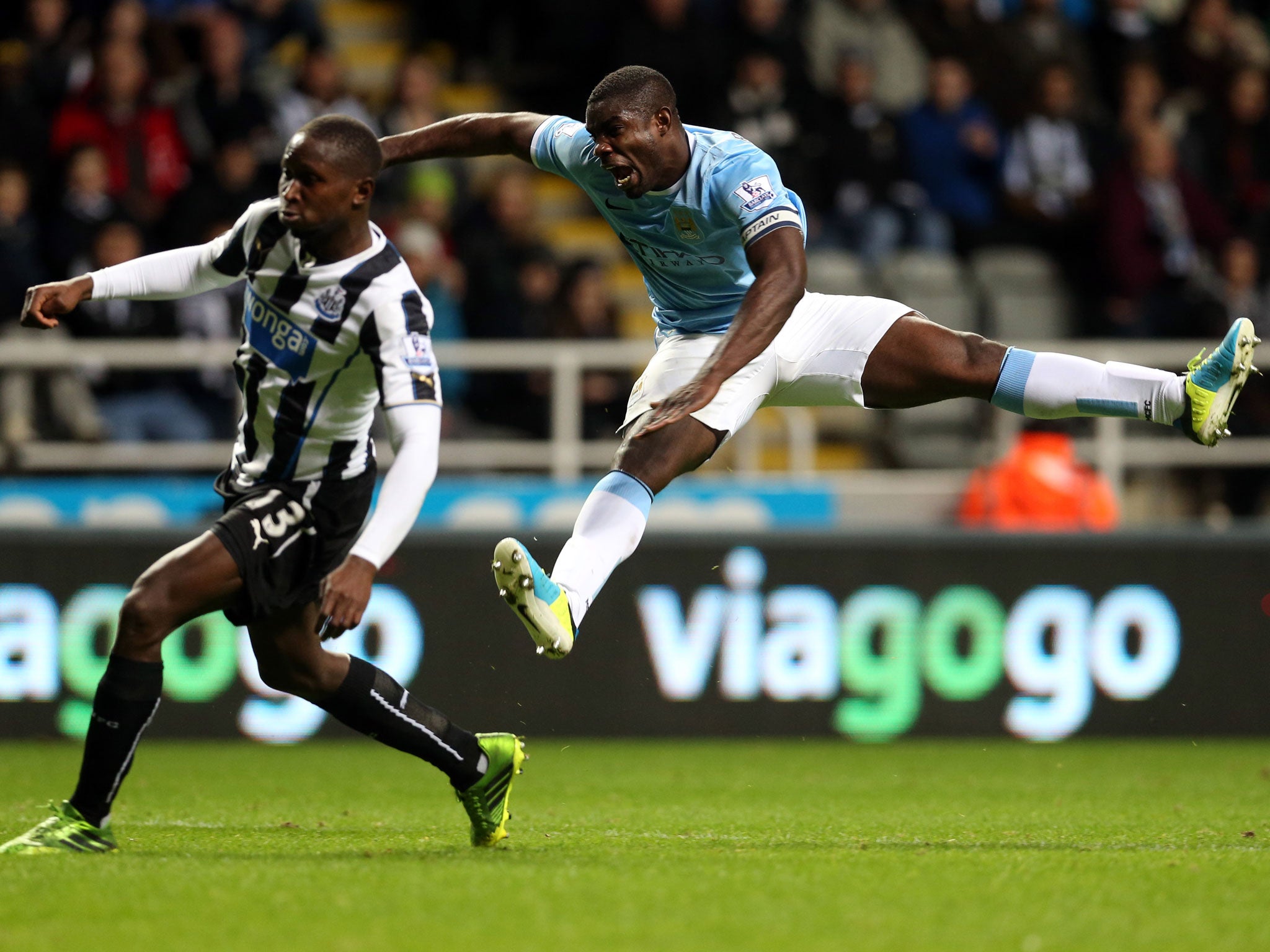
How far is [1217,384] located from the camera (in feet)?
18.8

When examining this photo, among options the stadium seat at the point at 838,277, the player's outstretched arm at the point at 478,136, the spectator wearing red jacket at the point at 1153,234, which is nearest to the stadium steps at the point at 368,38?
the stadium seat at the point at 838,277

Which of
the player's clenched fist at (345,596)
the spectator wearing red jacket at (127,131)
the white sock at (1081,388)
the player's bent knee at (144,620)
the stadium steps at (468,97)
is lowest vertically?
the player's bent knee at (144,620)

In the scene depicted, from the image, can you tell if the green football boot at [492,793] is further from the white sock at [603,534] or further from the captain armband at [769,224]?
the captain armband at [769,224]

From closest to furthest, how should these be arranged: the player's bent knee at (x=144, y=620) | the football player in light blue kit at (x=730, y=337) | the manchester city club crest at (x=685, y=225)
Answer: the player's bent knee at (x=144, y=620)
the football player in light blue kit at (x=730, y=337)
the manchester city club crest at (x=685, y=225)

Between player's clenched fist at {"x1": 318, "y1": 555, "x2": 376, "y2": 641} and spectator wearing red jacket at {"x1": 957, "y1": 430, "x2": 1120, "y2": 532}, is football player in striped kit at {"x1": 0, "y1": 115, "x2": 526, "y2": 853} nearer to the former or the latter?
player's clenched fist at {"x1": 318, "y1": 555, "x2": 376, "y2": 641}

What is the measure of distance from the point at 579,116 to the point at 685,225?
7.92 meters

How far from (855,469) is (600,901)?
693 centimetres

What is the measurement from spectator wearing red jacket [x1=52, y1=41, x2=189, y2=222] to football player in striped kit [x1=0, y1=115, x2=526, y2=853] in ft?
20.3

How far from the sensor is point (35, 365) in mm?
9406

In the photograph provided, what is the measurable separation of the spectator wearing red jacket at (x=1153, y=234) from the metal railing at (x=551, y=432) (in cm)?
111

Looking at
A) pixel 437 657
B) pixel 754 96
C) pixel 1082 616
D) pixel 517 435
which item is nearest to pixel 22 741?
pixel 437 657

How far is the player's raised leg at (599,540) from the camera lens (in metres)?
4.97

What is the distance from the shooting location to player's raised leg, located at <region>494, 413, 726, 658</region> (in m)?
4.97

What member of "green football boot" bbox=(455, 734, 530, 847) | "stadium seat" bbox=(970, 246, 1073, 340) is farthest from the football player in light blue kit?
"stadium seat" bbox=(970, 246, 1073, 340)
